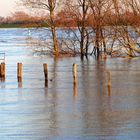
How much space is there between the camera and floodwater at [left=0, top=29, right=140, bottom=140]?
19156 millimetres

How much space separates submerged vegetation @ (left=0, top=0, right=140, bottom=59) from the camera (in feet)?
200

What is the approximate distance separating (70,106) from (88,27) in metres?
38.3

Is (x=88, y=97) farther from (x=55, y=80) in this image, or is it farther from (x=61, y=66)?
(x=61, y=66)

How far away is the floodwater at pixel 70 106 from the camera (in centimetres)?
1916

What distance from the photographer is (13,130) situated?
1956 centimetres

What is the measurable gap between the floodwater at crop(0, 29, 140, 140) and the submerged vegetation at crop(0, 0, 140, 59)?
1520cm

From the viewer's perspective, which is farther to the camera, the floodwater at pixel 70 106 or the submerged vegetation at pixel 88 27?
the submerged vegetation at pixel 88 27

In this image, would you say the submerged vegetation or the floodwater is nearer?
the floodwater

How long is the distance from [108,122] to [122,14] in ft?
131

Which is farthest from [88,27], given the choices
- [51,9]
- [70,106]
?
[70,106]

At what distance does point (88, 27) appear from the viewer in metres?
63.8

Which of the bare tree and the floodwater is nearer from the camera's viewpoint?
the floodwater

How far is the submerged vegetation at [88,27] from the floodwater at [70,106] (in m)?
15.2

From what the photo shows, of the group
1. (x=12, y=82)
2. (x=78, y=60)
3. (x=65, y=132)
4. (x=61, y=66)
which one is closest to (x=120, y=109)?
(x=65, y=132)
